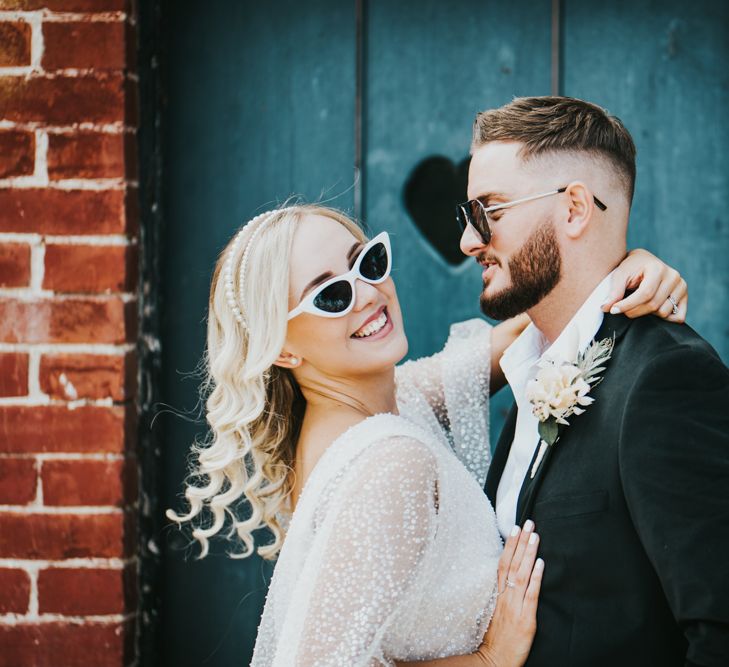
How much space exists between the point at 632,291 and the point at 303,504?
904 mm

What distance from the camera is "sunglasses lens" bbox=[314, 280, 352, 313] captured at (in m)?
2.10

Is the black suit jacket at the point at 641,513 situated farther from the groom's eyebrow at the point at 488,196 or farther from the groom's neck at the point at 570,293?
the groom's eyebrow at the point at 488,196

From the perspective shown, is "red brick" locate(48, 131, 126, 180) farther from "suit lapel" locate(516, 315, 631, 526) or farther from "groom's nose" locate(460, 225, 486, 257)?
"suit lapel" locate(516, 315, 631, 526)

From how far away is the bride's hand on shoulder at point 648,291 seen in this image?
1865 millimetres

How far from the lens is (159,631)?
9.06ft

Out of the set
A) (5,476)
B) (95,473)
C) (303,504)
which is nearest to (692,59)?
(303,504)

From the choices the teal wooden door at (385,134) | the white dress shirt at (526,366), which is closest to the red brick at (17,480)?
the teal wooden door at (385,134)

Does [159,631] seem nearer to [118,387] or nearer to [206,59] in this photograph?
[118,387]

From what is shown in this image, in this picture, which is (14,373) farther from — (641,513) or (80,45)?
(641,513)

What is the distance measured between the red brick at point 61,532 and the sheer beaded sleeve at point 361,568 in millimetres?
806

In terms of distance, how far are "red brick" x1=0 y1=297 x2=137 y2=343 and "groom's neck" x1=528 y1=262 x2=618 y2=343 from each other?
3.83 ft

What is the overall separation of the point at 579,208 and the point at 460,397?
2.21 ft

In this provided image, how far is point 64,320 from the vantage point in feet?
7.93

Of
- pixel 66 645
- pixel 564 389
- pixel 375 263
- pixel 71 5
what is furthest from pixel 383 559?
pixel 71 5
